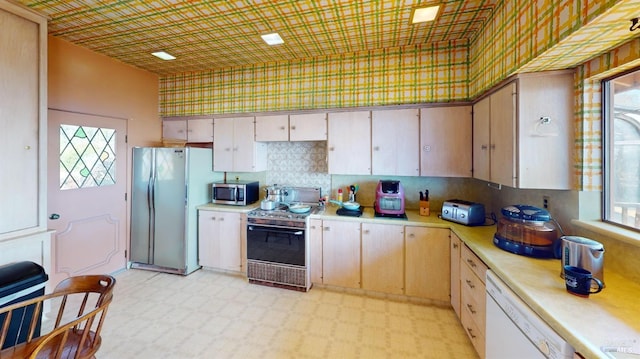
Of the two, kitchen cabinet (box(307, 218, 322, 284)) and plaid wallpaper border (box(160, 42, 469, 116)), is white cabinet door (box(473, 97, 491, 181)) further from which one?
kitchen cabinet (box(307, 218, 322, 284))

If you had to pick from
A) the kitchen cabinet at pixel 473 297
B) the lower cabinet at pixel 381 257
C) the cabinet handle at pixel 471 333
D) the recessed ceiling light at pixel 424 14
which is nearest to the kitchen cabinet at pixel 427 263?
the lower cabinet at pixel 381 257

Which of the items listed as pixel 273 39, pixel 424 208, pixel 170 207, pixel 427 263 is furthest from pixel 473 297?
pixel 170 207

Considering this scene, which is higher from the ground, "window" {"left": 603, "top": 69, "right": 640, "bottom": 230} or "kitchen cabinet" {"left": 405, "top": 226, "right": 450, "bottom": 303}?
"window" {"left": 603, "top": 69, "right": 640, "bottom": 230}

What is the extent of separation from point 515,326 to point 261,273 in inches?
101

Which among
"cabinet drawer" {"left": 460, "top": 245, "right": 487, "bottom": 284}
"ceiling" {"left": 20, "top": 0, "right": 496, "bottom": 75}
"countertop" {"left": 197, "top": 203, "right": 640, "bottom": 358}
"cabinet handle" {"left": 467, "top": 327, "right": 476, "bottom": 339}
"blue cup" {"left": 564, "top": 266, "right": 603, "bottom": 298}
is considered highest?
"ceiling" {"left": 20, "top": 0, "right": 496, "bottom": 75}

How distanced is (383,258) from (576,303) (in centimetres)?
173

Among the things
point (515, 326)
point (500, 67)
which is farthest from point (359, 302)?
point (500, 67)

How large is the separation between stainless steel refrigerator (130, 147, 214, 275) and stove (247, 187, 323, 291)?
3.03ft

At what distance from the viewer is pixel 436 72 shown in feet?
9.99

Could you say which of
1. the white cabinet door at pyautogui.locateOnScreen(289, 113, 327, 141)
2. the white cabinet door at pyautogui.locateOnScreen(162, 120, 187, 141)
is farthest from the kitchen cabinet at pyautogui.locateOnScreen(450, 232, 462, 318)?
the white cabinet door at pyautogui.locateOnScreen(162, 120, 187, 141)

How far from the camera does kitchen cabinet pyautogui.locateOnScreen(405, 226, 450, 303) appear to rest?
8.77 feet

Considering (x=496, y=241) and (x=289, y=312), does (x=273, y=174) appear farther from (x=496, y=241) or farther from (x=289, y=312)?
(x=496, y=241)

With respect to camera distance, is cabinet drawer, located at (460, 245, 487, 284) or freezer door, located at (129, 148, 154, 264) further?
freezer door, located at (129, 148, 154, 264)

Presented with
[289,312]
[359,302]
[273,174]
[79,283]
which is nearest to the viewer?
[79,283]
